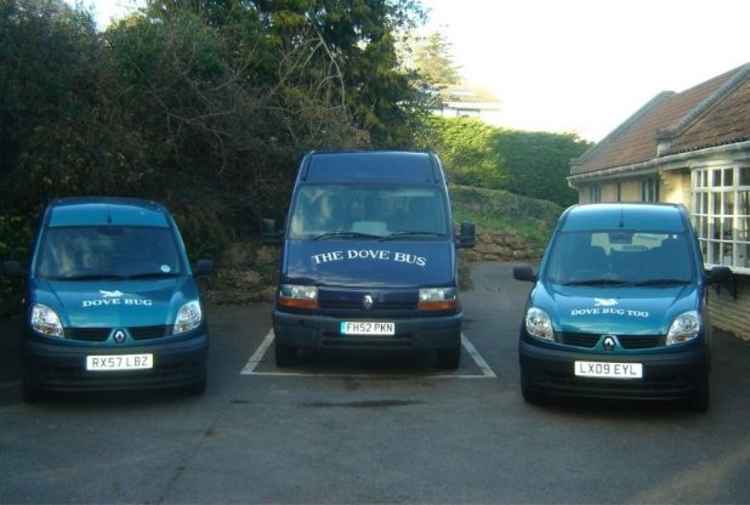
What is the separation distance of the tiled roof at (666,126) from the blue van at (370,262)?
6.65 m

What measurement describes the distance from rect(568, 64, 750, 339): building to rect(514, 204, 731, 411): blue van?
5061mm

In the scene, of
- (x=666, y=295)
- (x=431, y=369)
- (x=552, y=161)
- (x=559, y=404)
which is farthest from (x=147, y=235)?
(x=552, y=161)

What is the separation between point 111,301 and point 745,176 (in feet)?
34.8

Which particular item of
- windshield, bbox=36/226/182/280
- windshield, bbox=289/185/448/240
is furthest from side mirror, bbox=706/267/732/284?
windshield, bbox=36/226/182/280

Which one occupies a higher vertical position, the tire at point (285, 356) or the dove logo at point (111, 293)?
the dove logo at point (111, 293)

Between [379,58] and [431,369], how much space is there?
14.0 m

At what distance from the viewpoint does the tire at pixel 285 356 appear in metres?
10.9

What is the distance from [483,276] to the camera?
81.1 feet

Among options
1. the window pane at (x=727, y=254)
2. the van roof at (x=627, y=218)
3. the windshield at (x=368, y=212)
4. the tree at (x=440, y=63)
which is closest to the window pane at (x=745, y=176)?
the window pane at (x=727, y=254)

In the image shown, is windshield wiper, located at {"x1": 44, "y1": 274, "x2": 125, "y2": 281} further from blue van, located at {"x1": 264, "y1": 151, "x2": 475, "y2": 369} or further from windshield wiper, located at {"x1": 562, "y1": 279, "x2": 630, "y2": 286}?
windshield wiper, located at {"x1": 562, "y1": 279, "x2": 630, "y2": 286}

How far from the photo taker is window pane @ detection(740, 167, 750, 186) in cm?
1484

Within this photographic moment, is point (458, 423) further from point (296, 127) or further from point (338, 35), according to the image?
point (338, 35)

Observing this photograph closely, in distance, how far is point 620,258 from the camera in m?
9.58

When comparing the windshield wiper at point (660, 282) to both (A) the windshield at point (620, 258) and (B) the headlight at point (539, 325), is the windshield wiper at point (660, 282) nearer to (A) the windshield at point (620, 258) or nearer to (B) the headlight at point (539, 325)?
(A) the windshield at point (620, 258)
